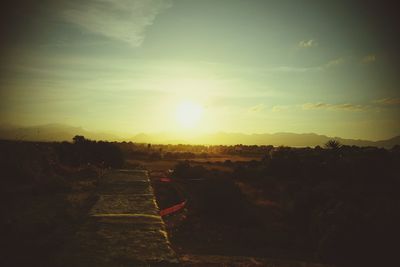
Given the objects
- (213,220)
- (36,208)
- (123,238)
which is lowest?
(213,220)

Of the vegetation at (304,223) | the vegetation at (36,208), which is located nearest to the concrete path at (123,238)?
the vegetation at (36,208)

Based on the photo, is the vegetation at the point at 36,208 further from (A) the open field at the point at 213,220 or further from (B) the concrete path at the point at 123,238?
(B) the concrete path at the point at 123,238

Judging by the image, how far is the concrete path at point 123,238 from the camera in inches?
114

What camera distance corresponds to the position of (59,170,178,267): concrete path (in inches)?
114

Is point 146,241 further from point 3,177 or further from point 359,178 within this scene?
point 359,178

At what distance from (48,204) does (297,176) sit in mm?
17482

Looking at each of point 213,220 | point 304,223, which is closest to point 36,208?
point 213,220

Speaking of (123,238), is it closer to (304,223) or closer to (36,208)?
(36,208)

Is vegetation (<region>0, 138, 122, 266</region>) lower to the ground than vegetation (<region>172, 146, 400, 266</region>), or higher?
higher

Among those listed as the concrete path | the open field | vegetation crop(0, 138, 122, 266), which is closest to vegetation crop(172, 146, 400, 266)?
the open field

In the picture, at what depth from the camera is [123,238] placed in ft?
11.5

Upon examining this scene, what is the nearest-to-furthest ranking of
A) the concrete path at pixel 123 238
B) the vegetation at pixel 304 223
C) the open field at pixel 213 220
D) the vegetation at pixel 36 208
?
the concrete path at pixel 123 238
the vegetation at pixel 36 208
the open field at pixel 213 220
the vegetation at pixel 304 223

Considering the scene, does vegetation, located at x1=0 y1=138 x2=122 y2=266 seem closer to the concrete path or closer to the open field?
the open field

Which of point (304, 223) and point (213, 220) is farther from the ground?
point (213, 220)
